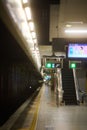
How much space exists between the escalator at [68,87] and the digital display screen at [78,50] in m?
3.40

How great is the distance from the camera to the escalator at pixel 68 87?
22578mm

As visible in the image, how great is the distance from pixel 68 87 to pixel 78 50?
4932mm

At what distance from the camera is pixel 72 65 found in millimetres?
22219

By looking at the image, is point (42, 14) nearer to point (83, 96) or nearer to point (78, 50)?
point (78, 50)

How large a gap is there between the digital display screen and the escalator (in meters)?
3.40

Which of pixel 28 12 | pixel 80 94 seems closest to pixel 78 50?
pixel 80 94

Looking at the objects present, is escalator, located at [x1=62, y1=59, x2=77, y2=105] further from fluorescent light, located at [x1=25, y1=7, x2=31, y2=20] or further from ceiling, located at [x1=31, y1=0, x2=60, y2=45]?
fluorescent light, located at [x1=25, y1=7, x2=31, y2=20]

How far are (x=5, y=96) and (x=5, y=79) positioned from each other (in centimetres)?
47

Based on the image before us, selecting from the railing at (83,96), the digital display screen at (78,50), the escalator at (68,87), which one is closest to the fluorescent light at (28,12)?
the digital display screen at (78,50)

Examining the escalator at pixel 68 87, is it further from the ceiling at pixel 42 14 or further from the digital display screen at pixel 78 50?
the ceiling at pixel 42 14

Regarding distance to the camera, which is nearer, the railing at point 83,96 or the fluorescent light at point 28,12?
the fluorescent light at point 28,12

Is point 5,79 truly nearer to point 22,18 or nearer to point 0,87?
point 0,87

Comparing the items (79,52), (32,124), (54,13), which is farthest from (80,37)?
(32,124)

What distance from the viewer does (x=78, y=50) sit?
2072cm
